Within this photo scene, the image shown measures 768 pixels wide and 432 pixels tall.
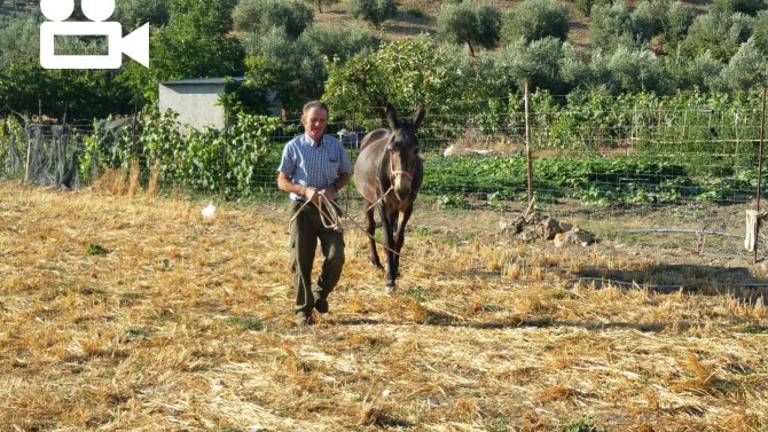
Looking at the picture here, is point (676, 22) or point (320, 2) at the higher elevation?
point (320, 2)

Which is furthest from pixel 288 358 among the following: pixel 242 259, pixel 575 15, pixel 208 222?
pixel 575 15

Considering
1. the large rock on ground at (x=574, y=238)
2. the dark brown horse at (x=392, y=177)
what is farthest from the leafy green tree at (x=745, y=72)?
the dark brown horse at (x=392, y=177)

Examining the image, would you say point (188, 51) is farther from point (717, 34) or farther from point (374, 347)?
point (717, 34)

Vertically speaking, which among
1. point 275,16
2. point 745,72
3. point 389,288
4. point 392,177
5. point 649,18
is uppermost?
point 275,16

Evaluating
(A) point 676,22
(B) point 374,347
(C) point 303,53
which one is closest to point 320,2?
(C) point 303,53

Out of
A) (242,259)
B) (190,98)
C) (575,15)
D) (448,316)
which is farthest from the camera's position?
(575,15)

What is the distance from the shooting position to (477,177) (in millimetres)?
16062

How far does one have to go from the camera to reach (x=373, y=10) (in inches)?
2041

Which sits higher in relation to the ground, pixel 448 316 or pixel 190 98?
pixel 190 98

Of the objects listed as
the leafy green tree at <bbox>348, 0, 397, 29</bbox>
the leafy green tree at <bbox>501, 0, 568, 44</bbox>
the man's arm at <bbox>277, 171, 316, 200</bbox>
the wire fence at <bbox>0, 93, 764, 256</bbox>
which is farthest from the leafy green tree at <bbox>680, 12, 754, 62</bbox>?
the man's arm at <bbox>277, 171, 316, 200</bbox>

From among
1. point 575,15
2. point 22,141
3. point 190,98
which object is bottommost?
point 22,141

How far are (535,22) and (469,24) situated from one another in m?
4.26

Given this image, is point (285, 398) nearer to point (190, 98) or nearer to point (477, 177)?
point (477, 177)

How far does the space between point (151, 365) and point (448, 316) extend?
2.76 m
